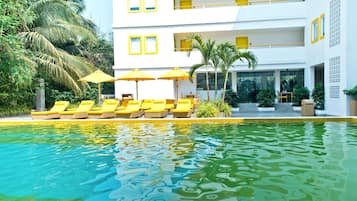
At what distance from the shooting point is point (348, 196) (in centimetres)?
499

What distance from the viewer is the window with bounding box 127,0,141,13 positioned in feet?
79.8

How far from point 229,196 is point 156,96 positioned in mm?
19598

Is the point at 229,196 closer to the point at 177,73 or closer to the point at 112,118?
the point at 112,118

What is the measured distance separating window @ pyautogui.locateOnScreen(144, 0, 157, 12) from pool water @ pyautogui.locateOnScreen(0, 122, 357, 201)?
46.4ft

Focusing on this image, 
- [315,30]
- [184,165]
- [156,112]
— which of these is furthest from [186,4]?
[184,165]

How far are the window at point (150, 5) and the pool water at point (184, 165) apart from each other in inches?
557

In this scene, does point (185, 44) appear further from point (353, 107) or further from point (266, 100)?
point (353, 107)

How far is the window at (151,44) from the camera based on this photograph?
2420 centimetres

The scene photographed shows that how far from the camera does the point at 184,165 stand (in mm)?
7098

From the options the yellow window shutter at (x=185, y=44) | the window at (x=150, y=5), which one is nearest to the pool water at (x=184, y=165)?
the yellow window shutter at (x=185, y=44)

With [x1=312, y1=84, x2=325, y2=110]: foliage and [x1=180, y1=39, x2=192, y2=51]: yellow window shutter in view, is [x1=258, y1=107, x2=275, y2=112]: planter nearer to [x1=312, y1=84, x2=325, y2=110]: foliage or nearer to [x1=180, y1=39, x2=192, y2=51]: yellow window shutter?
[x1=312, y1=84, x2=325, y2=110]: foliage

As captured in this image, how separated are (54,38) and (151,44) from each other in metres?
6.64

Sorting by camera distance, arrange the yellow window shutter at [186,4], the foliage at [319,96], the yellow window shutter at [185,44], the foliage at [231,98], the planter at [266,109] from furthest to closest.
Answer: the yellow window shutter at [186,4], the yellow window shutter at [185,44], the foliage at [231,98], the planter at [266,109], the foliage at [319,96]

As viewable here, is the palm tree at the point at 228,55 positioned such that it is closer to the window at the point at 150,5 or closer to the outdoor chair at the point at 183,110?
the outdoor chair at the point at 183,110
